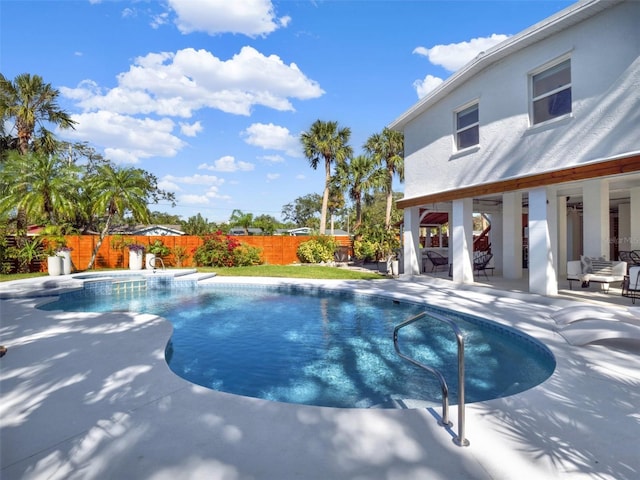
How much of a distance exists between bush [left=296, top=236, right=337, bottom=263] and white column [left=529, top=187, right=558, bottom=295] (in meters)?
15.8

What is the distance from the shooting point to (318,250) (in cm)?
2525

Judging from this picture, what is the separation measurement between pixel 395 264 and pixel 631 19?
11.6 m

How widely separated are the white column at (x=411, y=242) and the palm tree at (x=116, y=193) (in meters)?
15.0

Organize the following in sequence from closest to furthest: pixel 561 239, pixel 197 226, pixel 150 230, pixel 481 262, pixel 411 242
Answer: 1. pixel 481 262
2. pixel 561 239
3. pixel 411 242
4. pixel 197 226
5. pixel 150 230

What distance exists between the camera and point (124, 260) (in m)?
22.4

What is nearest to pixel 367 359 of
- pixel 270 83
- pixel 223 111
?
pixel 270 83

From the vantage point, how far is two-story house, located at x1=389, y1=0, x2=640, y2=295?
857cm

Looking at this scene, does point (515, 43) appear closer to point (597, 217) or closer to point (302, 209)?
point (597, 217)

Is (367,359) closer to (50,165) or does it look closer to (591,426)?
(591,426)

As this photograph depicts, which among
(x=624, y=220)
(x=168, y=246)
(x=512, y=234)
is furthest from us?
(x=168, y=246)

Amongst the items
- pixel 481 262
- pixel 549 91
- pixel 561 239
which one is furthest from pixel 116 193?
pixel 561 239

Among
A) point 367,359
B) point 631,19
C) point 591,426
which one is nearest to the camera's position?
point 591,426

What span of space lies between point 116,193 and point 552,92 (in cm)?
2082

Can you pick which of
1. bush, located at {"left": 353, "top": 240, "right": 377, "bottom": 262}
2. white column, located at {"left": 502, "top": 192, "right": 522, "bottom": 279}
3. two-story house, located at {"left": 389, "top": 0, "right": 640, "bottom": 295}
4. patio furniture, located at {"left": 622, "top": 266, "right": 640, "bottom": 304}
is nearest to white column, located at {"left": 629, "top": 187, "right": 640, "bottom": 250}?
two-story house, located at {"left": 389, "top": 0, "right": 640, "bottom": 295}
